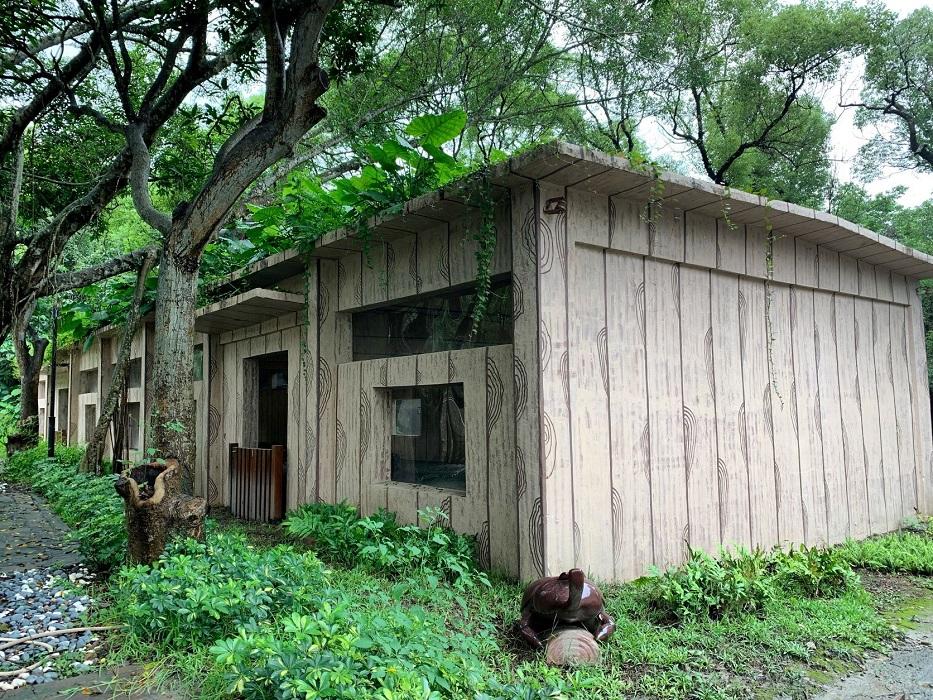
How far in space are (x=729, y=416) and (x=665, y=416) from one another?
0.81m

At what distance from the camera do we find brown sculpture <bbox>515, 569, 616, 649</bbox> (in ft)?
11.7

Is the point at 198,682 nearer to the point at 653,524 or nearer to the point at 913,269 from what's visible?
the point at 653,524

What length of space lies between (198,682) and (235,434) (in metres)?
5.53

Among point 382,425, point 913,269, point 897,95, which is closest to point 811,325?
point 913,269

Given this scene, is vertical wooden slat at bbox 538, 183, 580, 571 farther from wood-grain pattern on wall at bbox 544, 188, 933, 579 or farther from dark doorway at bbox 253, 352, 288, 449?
dark doorway at bbox 253, 352, 288, 449

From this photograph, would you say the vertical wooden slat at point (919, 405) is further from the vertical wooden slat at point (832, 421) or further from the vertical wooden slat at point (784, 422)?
the vertical wooden slat at point (784, 422)

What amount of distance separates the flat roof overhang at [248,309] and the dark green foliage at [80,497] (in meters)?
2.25

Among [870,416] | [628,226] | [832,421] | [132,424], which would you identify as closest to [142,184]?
[628,226]

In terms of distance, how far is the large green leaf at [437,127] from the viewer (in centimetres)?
555

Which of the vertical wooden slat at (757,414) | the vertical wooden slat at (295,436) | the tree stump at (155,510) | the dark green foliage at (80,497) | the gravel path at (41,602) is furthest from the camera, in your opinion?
the vertical wooden slat at (295,436)

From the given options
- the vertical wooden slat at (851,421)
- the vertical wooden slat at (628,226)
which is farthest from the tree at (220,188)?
the vertical wooden slat at (851,421)

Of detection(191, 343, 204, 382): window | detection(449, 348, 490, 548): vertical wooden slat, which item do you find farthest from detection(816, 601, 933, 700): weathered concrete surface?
detection(191, 343, 204, 382): window

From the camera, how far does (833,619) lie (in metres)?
4.21

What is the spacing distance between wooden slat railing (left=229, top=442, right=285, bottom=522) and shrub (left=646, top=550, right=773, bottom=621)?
437cm
